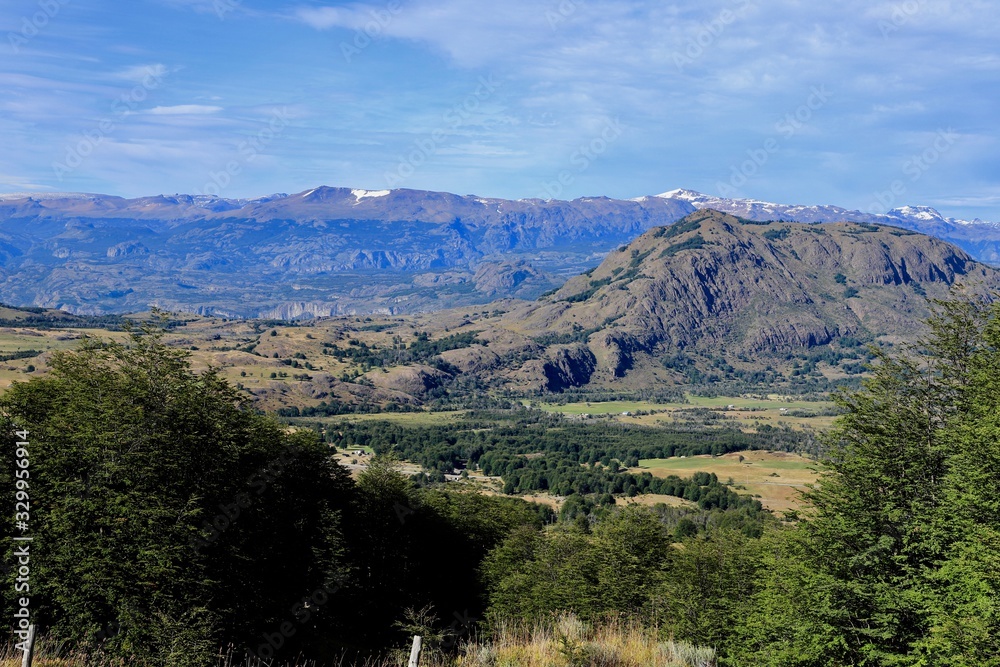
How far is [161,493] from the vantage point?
29.7m

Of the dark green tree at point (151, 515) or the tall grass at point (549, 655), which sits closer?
the tall grass at point (549, 655)

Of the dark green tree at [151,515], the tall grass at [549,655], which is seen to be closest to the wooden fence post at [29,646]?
the tall grass at [549,655]

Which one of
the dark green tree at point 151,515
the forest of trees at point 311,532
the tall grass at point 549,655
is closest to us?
the tall grass at point 549,655

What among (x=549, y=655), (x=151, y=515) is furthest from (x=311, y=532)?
(x=549, y=655)

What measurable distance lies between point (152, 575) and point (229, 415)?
39.2 feet

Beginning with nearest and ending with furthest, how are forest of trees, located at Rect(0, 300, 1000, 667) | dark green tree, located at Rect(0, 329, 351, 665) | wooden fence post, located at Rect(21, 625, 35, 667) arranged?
wooden fence post, located at Rect(21, 625, 35, 667) → forest of trees, located at Rect(0, 300, 1000, 667) → dark green tree, located at Rect(0, 329, 351, 665)

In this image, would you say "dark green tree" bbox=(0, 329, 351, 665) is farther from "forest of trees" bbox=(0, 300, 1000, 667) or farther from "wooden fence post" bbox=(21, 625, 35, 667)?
"wooden fence post" bbox=(21, 625, 35, 667)

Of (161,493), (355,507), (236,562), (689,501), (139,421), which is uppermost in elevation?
(139,421)

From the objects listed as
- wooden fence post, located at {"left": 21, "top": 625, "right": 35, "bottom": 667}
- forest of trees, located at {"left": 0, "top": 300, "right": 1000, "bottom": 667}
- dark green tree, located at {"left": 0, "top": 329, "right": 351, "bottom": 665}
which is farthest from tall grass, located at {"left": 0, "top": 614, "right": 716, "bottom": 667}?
forest of trees, located at {"left": 0, "top": 300, "right": 1000, "bottom": 667}

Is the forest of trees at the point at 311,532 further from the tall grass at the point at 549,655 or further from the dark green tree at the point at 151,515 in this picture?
the tall grass at the point at 549,655

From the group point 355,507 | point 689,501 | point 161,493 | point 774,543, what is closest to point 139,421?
point 161,493

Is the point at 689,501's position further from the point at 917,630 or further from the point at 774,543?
the point at 917,630

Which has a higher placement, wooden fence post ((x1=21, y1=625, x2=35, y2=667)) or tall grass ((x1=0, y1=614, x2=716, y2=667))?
wooden fence post ((x1=21, y1=625, x2=35, y2=667))

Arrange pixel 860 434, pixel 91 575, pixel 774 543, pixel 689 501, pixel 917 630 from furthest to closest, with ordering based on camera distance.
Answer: pixel 689 501 → pixel 774 543 → pixel 860 434 → pixel 91 575 → pixel 917 630
